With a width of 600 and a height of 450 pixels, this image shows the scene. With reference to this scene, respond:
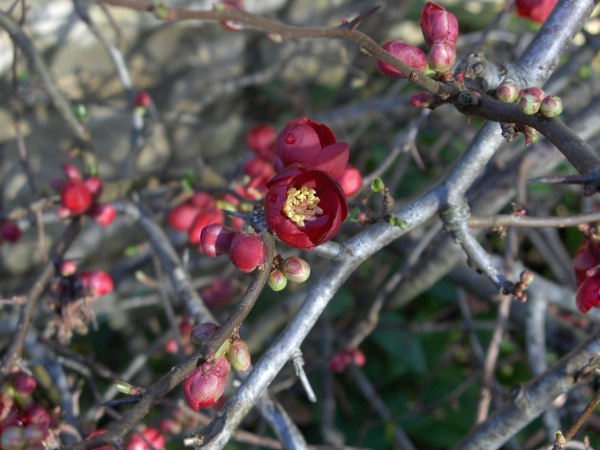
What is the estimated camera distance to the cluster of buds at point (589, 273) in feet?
3.73

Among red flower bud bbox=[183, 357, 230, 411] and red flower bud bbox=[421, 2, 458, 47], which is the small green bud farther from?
red flower bud bbox=[183, 357, 230, 411]

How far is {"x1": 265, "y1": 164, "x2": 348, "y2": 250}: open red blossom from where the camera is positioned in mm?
961

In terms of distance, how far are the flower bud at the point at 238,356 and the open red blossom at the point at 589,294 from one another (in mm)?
716

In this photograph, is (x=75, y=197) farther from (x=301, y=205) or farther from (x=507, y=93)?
(x=507, y=93)

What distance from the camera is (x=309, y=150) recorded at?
3.38ft

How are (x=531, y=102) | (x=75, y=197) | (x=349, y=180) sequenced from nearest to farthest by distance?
(x=531, y=102) → (x=349, y=180) → (x=75, y=197)

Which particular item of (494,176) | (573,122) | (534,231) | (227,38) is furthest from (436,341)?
(227,38)

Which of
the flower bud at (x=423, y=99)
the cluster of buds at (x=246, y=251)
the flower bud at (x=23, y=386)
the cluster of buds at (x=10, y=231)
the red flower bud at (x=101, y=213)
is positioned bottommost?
the cluster of buds at (x=10, y=231)

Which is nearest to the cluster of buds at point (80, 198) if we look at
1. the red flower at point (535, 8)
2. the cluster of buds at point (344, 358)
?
the cluster of buds at point (344, 358)

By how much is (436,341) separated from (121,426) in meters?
2.58

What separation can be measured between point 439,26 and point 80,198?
112 cm

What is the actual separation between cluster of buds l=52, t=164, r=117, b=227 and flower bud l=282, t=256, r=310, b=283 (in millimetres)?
921

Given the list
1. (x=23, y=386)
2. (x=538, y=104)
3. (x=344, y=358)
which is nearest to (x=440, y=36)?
(x=538, y=104)

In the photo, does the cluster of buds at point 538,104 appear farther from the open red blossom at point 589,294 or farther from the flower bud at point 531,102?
the open red blossom at point 589,294
